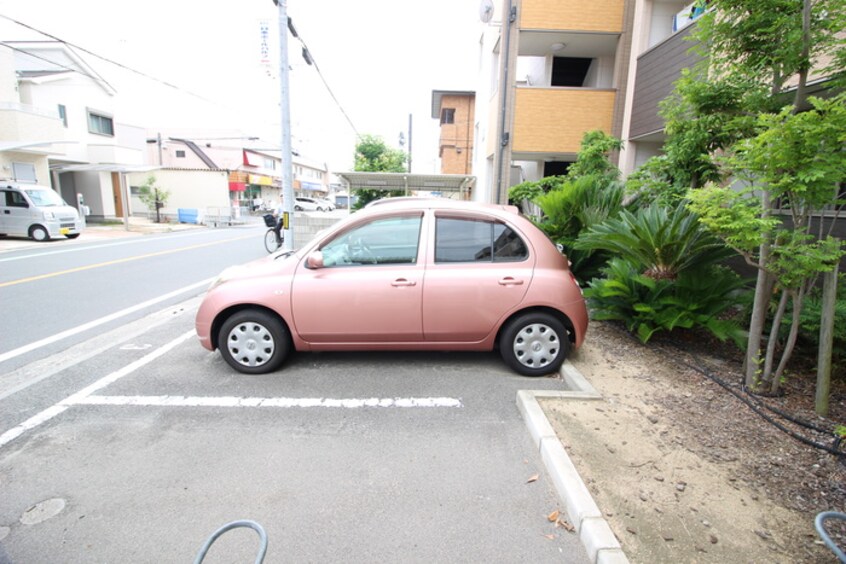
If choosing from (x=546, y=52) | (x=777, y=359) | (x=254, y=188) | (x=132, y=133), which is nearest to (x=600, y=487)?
(x=777, y=359)

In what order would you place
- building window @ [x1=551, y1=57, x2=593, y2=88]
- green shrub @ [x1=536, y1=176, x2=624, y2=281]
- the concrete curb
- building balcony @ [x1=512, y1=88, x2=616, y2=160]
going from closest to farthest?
the concrete curb → green shrub @ [x1=536, y1=176, x2=624, y2=281] → building balcony @ [x1=512, y1=88, x2=616, y2=160] → building window @ [x1=551, y1=57, x2=593, y2=88]

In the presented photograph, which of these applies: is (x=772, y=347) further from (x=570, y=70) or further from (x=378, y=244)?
(x=570, y=70)

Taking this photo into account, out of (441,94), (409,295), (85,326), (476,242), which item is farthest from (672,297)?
(441,94)

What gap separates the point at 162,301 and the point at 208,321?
4026 mm

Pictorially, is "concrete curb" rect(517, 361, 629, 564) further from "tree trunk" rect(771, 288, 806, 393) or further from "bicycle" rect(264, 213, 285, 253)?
"bicycle" rect(264, 213, 285, 253)

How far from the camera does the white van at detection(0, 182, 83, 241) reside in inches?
616

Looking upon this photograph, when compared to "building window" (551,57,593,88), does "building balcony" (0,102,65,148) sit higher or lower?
lower

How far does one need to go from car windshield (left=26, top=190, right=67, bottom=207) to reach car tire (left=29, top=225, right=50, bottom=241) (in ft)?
2.67

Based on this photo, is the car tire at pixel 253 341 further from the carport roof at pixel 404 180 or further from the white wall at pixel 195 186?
the white wall at pixel 195 186

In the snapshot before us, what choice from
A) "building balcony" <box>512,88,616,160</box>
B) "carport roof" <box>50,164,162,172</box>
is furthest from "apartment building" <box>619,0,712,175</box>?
"carport roof" <box>50,164,162,172</box>

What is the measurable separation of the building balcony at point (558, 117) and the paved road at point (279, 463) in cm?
864

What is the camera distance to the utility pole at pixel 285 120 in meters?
8.41

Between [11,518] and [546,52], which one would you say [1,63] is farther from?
[11,518]

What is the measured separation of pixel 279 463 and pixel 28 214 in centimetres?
1833
